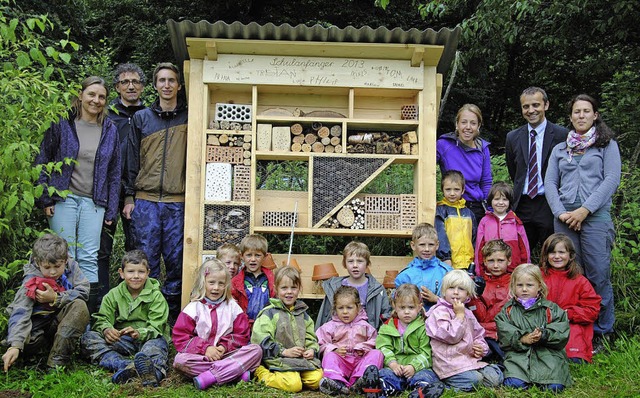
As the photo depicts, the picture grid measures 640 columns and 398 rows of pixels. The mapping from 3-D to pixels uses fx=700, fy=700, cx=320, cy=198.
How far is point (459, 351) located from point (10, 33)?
3771 millimetres

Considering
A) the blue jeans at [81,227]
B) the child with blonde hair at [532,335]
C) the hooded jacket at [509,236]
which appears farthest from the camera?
the hooded jacket at [509,236]

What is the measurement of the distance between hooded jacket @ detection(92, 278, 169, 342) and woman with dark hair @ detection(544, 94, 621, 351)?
3.28 meters

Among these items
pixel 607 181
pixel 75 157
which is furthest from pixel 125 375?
pixel 607 181

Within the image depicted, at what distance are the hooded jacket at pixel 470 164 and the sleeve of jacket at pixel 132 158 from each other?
2.78 meters

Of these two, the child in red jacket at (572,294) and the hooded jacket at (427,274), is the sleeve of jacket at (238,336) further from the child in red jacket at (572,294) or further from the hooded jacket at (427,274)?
the child in red jacket at (572,294)

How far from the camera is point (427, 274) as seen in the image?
219 inches

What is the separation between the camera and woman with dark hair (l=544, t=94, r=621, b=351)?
5.62 metres

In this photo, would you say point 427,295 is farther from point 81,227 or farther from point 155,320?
point 81,227

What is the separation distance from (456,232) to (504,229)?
406mm

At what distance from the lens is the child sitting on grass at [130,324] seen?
5.13 metres

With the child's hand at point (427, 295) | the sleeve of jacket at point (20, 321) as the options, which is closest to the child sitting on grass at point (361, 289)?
the child's hand at point (427, 295)

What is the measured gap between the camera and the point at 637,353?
540cm

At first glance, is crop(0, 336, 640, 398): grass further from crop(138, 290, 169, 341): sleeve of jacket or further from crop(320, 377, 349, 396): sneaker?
crop(138, 290, 169, 341): sleeve of jacket

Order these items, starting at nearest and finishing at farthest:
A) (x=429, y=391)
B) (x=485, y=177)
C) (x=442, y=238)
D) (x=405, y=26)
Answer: (x=429, y=391)
(x=442, y=238)
(x=485, y=177)
(x=405, y=26)
